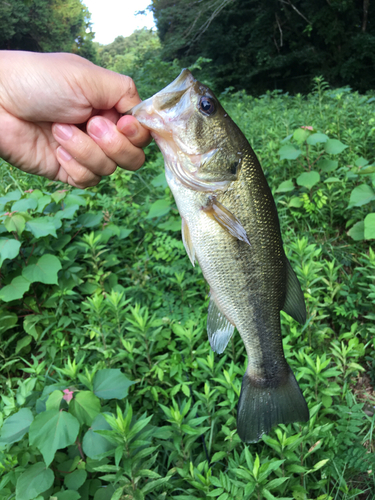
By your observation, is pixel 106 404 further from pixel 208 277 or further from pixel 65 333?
pixel 208 277

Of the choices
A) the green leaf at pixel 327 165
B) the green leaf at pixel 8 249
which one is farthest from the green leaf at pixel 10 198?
the green leaf at pixel 327 165

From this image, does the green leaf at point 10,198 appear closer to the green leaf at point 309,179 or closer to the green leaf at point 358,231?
the green leaf at point 309,179

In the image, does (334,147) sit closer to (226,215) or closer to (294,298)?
(294,298)

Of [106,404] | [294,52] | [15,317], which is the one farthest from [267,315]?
[294,52]

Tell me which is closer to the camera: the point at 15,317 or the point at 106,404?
the point at 106,404

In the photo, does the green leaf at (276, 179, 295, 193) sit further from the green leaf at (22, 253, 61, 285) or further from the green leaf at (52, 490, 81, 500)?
the green leaf at (52, 490, 81, 500)

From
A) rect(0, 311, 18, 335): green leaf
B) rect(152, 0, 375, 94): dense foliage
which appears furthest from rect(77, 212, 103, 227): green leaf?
rect(152, 0, 375, 94): dense foliage

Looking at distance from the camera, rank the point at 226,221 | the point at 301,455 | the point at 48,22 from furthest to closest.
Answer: the point at 48,22, the point at 301,455, the point at 226,221
